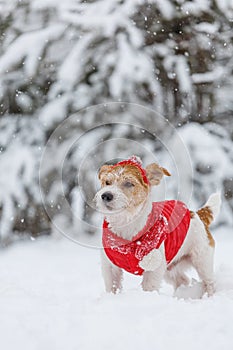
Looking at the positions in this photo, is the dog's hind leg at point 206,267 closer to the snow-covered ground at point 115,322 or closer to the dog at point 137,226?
the dog at point 137,226

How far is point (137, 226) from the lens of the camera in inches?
119

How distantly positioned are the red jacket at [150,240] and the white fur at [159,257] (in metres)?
0.04

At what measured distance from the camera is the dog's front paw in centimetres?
285

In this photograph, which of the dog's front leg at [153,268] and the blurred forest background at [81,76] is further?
the blurred forest background at [81,76]

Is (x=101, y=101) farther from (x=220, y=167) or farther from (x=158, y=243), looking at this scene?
(x=158, y=243)

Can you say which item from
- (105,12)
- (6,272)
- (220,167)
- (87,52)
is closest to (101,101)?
(87,52)

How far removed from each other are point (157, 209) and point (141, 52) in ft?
9.67

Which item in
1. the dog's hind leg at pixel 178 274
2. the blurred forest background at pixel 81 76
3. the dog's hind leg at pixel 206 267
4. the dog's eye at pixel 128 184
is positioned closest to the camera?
the dog's eye at pixel 128 184

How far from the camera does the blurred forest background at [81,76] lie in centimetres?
552

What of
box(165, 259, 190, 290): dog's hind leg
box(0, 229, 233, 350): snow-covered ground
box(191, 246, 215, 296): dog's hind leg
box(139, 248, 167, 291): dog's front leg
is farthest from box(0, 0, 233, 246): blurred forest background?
box(0, 229, 233, 350): snow-covered ground

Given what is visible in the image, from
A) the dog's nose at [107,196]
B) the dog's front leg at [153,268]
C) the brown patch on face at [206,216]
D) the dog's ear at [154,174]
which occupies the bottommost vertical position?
the brown patch on face at [206,216]

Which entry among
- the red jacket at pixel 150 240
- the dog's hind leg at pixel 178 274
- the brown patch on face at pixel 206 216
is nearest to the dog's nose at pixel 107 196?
the red jacket at pixel 150 240

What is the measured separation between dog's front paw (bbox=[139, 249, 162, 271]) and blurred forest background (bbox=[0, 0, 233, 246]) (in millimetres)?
2498

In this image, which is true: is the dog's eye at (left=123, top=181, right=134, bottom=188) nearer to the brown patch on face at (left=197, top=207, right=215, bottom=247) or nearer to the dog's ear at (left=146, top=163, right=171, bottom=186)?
the dog's ear at (left=146, top=163, right=171, bottom=186)
